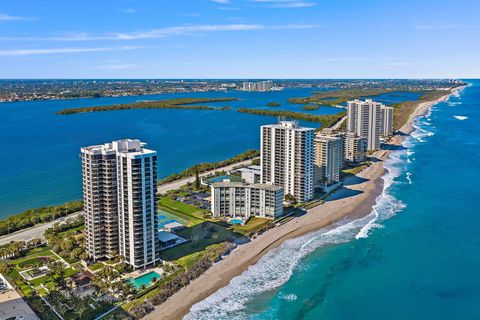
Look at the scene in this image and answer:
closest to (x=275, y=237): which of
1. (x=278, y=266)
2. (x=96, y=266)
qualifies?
(x=278, y=266)

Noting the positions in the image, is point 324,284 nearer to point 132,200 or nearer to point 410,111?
point 132,200

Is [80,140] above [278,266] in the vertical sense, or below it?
above

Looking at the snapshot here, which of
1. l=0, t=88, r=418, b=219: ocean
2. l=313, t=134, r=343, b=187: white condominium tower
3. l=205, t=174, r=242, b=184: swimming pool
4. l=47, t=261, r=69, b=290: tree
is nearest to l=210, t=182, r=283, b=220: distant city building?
l=205, t=174, r=242, b=184: swimming pool

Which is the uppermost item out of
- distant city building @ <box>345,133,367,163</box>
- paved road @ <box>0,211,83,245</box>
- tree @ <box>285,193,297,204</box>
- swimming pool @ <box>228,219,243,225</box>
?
distant city building @ <box>345,133,367,163</box>

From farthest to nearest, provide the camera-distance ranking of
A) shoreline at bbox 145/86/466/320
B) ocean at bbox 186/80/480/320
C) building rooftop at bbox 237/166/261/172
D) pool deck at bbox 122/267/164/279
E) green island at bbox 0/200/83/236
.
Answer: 1. building rooftop at bbox 237/166/261/172
2. green island at bbox 0/200/83/236
3. pool deck at bbox 122/267/164/279
4. shoreline at bbox 145/86/466/320
5. ocean at bbox 186/80/480/320

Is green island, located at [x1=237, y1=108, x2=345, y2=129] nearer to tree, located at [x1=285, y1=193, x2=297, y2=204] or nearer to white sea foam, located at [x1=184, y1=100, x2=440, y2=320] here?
tree, located at [x1=285, y1=193, x2=297, y2=204]

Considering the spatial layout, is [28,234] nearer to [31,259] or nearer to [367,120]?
[31,259]

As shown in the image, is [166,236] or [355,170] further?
[355,170]
